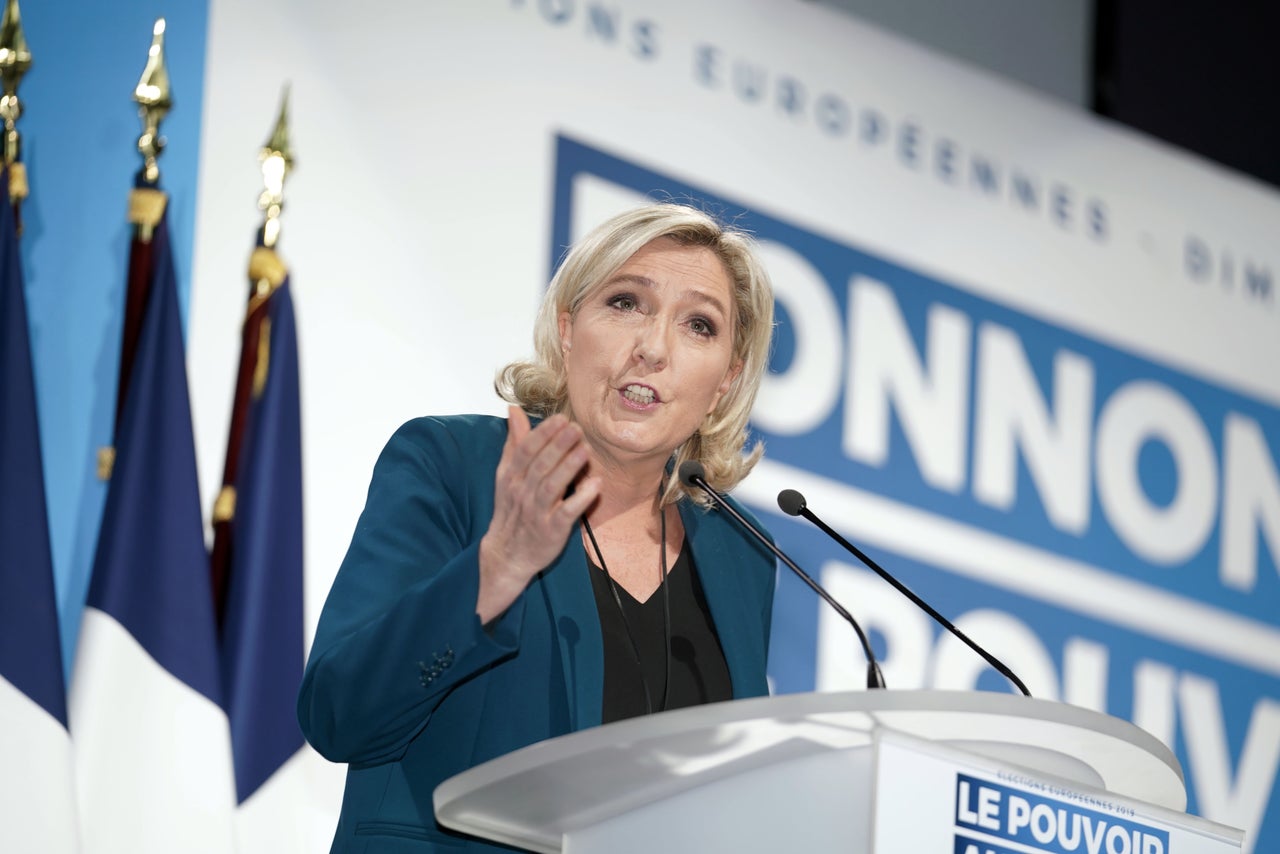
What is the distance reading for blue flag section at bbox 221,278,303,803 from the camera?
118 inches

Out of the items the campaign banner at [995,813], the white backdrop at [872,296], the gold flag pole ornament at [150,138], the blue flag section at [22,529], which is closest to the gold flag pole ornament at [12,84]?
the blue flag section at [22,529]

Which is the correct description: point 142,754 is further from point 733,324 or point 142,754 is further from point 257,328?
point 733,324

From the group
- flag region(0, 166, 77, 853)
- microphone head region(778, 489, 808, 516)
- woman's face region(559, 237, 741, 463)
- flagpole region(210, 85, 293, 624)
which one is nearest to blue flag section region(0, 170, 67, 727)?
flag region(0, 166, 77, 853)

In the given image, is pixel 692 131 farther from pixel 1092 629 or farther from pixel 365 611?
pixel 365 611

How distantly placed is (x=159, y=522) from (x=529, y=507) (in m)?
1.67

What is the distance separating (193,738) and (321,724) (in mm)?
1339

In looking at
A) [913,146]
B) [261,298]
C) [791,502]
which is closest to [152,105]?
[261,298]

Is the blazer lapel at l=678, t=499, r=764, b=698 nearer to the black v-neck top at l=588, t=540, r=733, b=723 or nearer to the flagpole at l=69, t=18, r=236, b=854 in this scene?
the black v-neck top at l=588, t=540, r=733, b=723

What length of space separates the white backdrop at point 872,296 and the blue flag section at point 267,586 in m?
0.05

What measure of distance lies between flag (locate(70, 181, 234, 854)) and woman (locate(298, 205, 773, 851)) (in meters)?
0.95

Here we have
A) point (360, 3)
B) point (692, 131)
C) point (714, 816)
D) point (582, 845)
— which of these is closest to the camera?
point (714, 816)

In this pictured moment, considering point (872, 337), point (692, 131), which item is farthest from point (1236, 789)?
point (692, 131)

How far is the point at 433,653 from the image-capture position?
5.05ft

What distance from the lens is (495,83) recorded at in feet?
11.5
